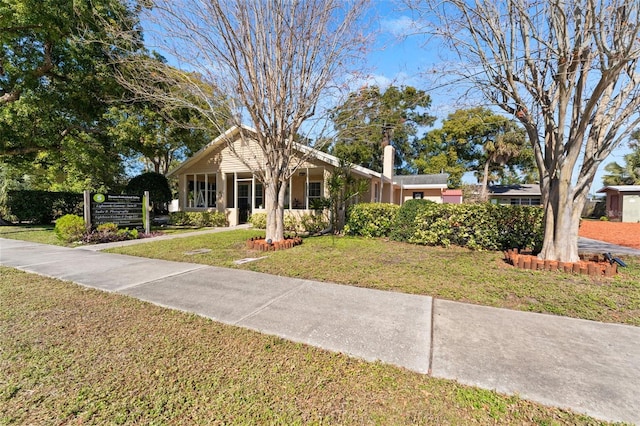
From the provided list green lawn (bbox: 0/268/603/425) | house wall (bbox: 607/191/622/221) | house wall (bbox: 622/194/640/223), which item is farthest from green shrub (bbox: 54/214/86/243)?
house wall (bbox: 607/191/622/221)

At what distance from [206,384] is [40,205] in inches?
760

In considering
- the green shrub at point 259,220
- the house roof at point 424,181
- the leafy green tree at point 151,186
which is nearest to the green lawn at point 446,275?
the green shrub at point 259,220

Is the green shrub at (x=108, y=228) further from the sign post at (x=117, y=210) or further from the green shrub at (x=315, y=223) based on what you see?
the green shrub at (x=315, y=223)

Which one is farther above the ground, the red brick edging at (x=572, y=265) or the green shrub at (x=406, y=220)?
the green shrub at (x=406, y=220)

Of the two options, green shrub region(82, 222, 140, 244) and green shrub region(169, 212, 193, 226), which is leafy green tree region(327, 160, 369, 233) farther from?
green shrub region(169, 212, 193, 226)

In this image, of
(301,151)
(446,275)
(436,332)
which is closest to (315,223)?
(301,151)

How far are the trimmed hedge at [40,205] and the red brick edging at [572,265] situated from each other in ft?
69.3

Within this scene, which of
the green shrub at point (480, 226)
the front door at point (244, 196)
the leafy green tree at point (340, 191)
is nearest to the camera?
the green shrub at point (480, 226)

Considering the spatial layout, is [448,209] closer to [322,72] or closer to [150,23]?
[322,72]

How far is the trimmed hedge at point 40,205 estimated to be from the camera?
48.0ft

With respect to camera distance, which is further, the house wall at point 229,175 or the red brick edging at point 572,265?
the house wall at point 229,175

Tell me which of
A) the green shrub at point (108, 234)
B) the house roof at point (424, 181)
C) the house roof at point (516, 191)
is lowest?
the green shrub at point (108, 234)

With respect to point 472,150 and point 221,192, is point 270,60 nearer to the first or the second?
point 221,192

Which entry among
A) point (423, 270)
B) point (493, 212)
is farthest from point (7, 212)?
point (493, 212)
